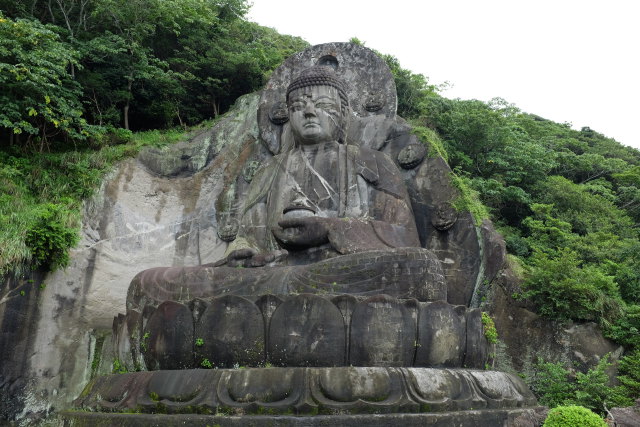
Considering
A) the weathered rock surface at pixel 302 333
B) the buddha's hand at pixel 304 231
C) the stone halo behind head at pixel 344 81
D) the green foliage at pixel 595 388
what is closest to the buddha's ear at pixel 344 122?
the stone halo behind head at pixel 344 81

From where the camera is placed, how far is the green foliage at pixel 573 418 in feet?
13.7

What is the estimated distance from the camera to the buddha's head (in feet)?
24.2

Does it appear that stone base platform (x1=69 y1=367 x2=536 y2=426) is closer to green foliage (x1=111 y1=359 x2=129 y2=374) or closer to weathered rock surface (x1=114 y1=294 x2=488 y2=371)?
weathered rock surface (x1=114 y1=294 x2=488 y2=371)

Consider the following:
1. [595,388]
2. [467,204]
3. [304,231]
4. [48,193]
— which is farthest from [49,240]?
[595,388]

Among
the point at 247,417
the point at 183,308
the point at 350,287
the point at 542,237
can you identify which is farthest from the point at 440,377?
the point at 542,237

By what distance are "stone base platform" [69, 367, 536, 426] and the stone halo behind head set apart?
4.48 metres

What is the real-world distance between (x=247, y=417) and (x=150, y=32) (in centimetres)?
949

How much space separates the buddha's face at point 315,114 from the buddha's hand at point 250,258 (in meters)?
1.91

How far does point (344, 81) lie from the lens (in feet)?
27.3

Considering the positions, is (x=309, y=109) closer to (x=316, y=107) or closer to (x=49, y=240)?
(x=316, y=107)

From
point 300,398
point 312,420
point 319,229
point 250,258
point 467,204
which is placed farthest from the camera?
point 467,204

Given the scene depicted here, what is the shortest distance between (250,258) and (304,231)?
68 cm

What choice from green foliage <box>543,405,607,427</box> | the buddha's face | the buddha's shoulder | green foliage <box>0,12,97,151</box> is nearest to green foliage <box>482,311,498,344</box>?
green foliage <box>543,405,607,427</box>

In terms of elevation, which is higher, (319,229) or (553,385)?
(319,229)
